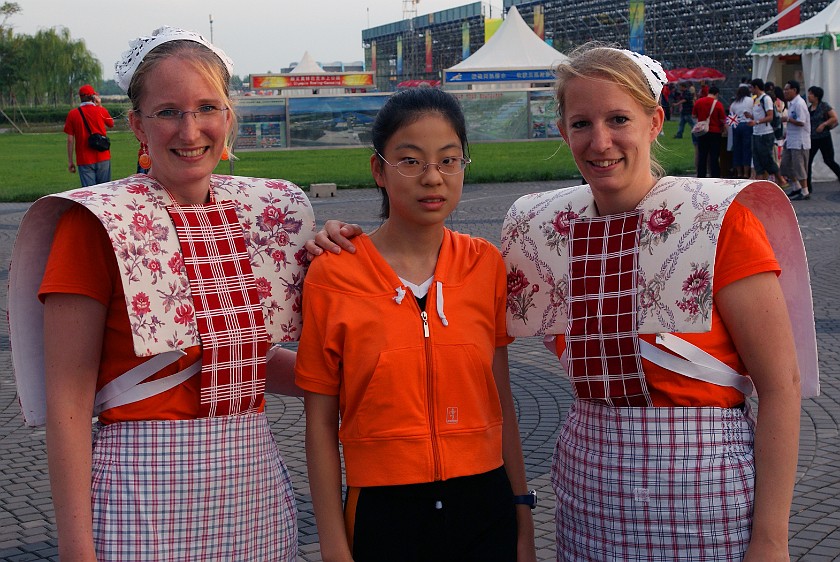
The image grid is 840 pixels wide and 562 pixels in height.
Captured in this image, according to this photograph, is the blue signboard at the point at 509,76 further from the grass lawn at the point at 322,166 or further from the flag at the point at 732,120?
the flag at the point at 732,120

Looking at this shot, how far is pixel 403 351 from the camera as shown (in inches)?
92.7

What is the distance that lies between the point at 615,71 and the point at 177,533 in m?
1.47

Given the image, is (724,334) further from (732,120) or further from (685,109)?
(685,109)

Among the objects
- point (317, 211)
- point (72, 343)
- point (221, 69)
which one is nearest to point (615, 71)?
point (221, 69)

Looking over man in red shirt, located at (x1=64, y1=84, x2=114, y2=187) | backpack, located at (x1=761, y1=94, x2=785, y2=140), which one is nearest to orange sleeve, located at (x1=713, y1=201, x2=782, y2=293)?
man in red shirt, located at (x1=64, y1=84, x2=114, y2=187)

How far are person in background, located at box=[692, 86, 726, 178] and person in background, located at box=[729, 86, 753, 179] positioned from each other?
17.5 inches

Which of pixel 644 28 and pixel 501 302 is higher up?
pixel 644 28

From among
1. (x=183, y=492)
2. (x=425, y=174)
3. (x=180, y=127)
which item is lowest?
(x=183, y=492)

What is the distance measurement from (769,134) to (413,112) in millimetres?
15983

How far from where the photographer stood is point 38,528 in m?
4.55

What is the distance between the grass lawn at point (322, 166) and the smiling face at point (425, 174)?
16958 millimetres

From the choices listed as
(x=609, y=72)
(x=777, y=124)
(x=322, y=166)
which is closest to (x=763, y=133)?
(x=777, y=124)

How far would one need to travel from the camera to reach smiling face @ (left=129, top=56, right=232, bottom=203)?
2.39 meters

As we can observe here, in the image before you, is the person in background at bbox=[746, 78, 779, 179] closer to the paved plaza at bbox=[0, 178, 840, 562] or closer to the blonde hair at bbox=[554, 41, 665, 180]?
the paved plaza at bbox=[0, 178, 840, 562]
